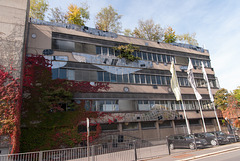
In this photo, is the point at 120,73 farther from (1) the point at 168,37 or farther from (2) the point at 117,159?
(1) the point at 168,37

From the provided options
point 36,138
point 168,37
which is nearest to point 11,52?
point 36,138

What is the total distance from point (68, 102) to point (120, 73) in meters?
8.75

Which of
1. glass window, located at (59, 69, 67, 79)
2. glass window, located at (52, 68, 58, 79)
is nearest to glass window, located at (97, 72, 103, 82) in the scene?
glass window, located at (59, 69, 67, 79)

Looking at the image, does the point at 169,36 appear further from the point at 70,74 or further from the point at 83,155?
the point at 83,155

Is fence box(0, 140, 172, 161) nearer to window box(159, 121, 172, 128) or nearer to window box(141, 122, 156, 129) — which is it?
window box(141, 122, 156, 129)

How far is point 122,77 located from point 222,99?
18925 mm

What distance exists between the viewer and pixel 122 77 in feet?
79.4

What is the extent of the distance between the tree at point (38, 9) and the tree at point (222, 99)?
40351 millimetres

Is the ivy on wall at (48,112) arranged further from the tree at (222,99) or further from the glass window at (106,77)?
the tree at (222,99)

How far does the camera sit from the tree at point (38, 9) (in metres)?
36.7

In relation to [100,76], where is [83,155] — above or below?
below

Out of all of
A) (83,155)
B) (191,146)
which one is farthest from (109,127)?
(83,155)

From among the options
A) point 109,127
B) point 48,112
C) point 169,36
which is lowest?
point 109,127

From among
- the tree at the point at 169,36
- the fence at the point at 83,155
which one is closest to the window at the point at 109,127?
the fence at the point at 83,155
